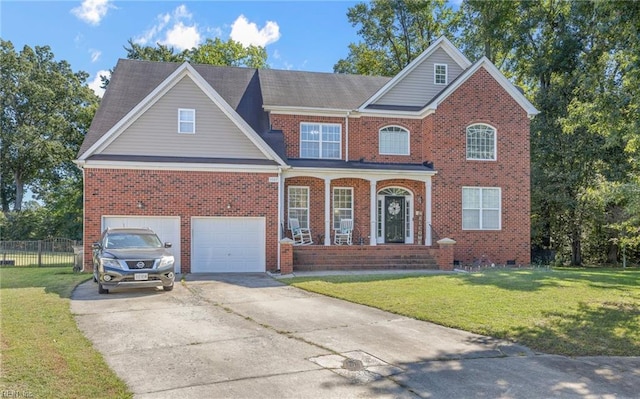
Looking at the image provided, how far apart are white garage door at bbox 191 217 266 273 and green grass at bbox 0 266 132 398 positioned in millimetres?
5861

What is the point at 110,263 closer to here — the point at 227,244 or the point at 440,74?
the point at 227,244

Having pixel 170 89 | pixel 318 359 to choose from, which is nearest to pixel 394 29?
pixel 170 89

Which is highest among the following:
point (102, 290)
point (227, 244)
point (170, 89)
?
point (170, 89)

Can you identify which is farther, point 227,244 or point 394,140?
point 394,140

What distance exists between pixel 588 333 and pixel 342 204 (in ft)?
40.0

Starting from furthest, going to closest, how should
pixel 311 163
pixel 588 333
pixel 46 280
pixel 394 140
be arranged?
pixel 394 140 → pixel 311 163 → pixel 46 280 → pixel 588 333

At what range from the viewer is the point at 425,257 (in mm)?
16938

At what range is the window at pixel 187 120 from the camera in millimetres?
16156

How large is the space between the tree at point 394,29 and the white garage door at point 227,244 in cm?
2332

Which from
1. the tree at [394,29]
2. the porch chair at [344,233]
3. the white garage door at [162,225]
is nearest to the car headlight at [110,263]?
the white garage door at [162,225]

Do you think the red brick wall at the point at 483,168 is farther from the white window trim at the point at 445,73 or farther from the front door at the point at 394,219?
the white window trim at the point at 445,73

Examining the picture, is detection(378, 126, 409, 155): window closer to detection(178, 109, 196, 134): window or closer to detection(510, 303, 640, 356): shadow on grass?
detection(178, 109, 196, 134): window

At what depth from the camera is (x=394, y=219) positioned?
19.6 m

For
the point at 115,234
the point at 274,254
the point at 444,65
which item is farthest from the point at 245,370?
the point at 444,65
